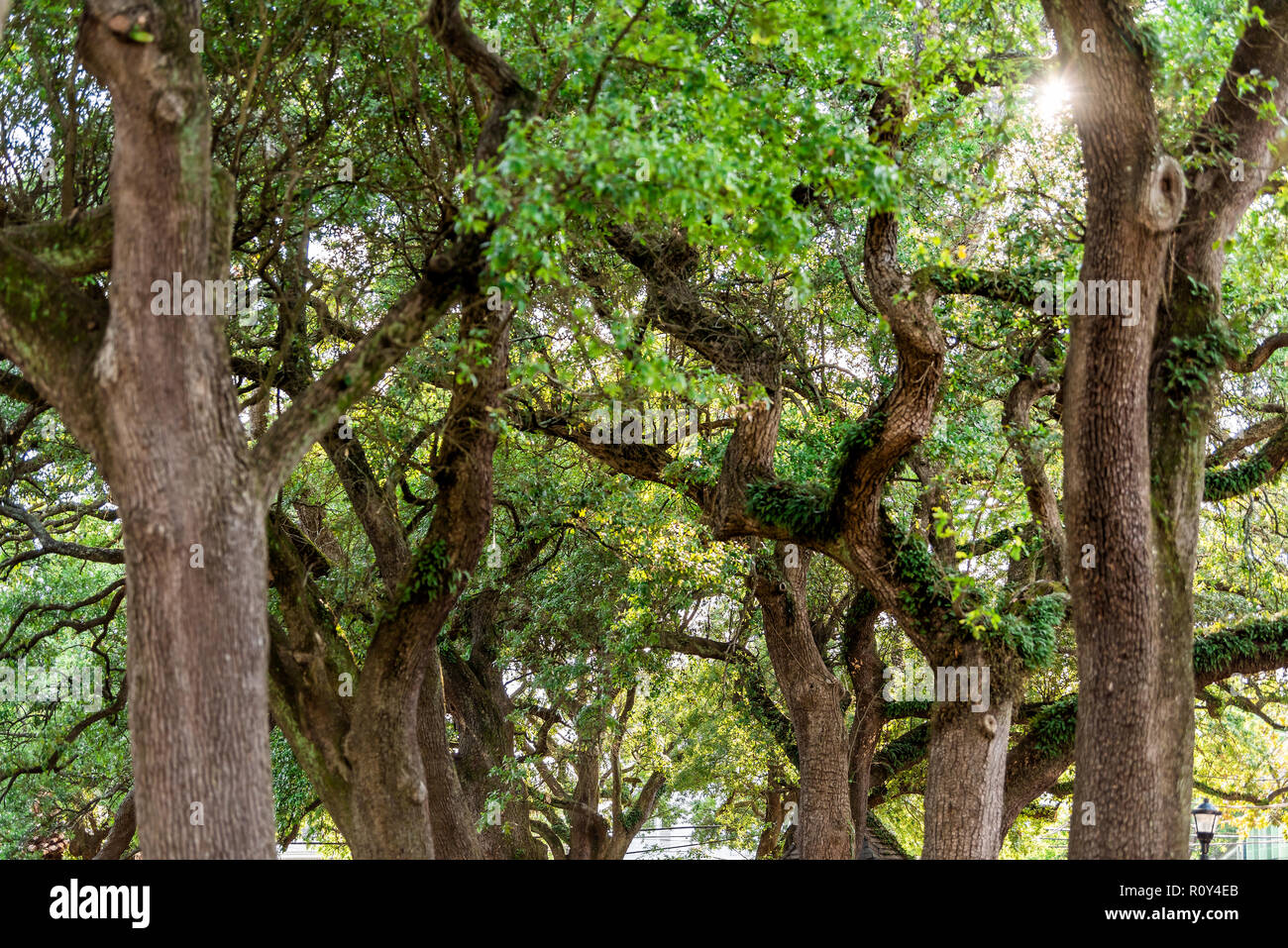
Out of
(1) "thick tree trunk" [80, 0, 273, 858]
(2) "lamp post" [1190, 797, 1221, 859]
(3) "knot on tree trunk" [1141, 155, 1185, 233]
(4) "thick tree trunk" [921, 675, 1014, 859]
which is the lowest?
(2) "lamp post" [1190, 797, 1221, 859]

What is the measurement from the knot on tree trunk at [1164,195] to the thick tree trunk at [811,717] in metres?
6.20

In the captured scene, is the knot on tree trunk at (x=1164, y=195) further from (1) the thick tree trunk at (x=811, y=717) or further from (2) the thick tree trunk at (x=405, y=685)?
(1) the thick tree trunk at (x=811, y=717)

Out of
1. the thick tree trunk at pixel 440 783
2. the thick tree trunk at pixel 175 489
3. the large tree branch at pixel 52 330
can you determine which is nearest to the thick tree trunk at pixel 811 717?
the thick tree trunk at pixel 440 783

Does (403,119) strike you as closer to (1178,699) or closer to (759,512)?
(759,512)

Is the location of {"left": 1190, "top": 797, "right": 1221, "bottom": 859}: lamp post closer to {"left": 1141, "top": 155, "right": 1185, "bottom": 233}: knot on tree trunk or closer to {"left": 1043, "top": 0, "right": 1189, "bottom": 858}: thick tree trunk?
{"left": 1043, "top": 0, "right": 1189, "bottom": 858}: thick tree trunk

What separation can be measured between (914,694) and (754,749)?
3.48 metres

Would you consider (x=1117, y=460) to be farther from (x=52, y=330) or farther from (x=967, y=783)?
(x=52, y=330)

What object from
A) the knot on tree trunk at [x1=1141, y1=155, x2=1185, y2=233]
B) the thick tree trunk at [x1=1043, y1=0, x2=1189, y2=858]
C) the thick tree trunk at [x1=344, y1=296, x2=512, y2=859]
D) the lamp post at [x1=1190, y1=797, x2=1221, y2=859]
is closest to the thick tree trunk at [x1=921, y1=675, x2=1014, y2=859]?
the lamp post at [x1=1190, y1=797, x2=1221, y2=859]

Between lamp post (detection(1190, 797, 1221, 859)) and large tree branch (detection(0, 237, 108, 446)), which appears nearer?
large tree branch (detection(0, 237, 108, 446))

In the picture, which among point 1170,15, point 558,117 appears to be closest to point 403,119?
point 558,117

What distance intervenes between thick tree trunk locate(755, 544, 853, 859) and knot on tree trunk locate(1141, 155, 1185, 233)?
6196 millimetres

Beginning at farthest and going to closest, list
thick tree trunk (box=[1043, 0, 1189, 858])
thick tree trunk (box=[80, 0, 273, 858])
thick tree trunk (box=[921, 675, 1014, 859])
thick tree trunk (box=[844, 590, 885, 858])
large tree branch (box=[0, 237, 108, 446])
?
thick tree trunk (box=[844, 590, 885, 858]) → thick tree trunk (box=[921, 675, 1014, 859]) → thick tree trunk (box=[1043, 0, 1189, 858]) → large tree branch (box=[0, 237, 108, 446]) → thick tree trunk (box=[80, 0, 273, 858])

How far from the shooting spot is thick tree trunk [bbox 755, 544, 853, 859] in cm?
1275

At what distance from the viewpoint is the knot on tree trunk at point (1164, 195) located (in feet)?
23.5
